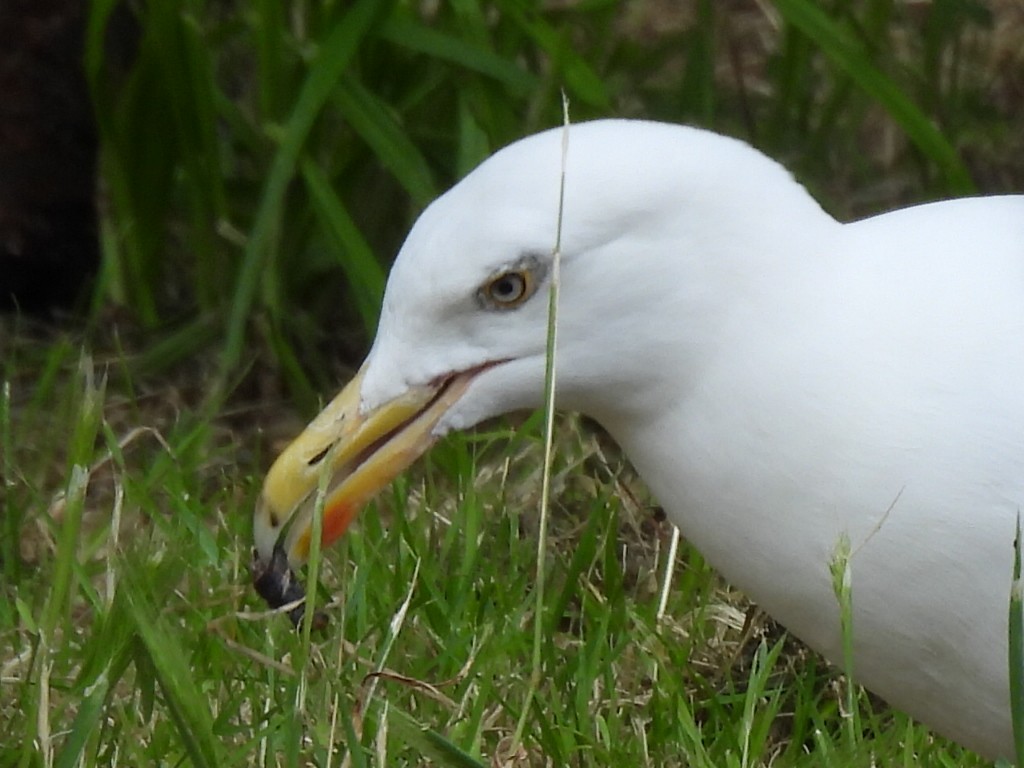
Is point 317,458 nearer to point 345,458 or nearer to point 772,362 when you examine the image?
point 345,458

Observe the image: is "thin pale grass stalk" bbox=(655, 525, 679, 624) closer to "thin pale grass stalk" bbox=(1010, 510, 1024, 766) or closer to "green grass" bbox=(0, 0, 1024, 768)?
"green grass" bbox=(0, 0, 1024, 768)

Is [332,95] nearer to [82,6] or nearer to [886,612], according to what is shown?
[82,6]

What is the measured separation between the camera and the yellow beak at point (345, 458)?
184 cm

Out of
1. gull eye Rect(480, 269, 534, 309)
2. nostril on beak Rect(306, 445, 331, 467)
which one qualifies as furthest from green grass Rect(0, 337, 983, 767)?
gull eye Rect(480, 269, 534, 309)

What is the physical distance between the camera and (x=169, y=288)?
3.65 m

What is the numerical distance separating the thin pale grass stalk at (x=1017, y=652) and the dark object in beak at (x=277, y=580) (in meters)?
0.70

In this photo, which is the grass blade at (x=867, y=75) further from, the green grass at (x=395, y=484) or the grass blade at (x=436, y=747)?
the grass blade at (x=436, y=747)

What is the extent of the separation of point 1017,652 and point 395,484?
51.9 inches

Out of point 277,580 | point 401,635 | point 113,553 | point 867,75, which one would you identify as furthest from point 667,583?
point 113,553

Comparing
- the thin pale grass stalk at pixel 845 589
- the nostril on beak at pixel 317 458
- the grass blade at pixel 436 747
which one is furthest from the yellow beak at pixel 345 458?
the thin pale grass stalk at pixel 845 589

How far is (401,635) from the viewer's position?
241cm

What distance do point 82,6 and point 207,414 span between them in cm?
90

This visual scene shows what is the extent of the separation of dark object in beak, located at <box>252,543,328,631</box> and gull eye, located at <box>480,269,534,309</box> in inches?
13.9

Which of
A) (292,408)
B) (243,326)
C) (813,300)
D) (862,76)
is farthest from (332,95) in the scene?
(813,300)
